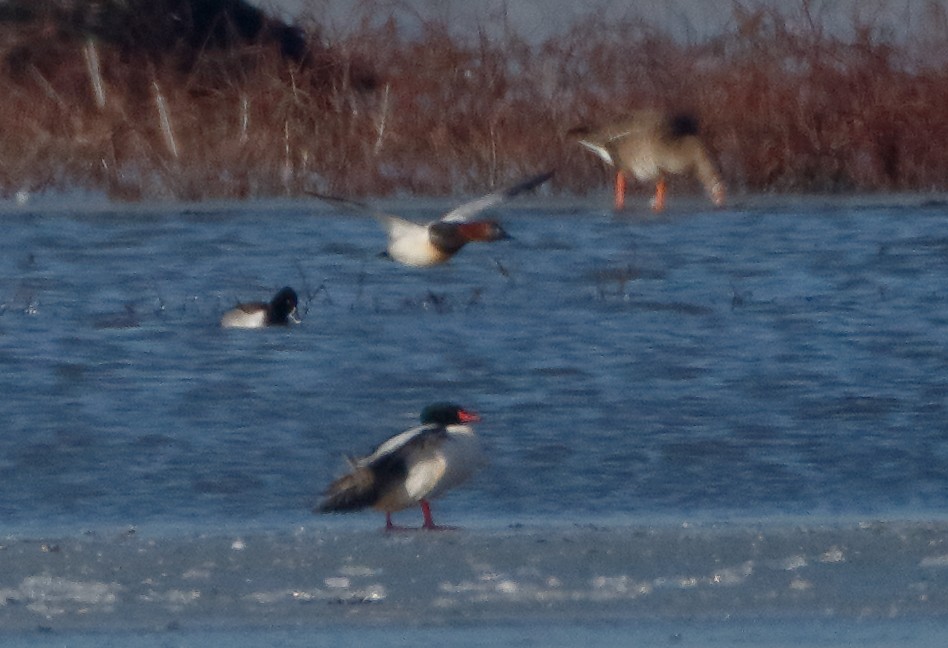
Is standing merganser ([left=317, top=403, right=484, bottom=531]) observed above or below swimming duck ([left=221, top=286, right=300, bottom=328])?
below

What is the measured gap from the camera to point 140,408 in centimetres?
750

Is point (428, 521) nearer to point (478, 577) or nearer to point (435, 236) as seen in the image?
point (478, 577)

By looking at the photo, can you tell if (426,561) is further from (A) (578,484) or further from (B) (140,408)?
(B) (140,408)

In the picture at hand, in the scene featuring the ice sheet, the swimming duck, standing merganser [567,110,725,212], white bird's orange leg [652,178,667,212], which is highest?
standing merganser [567,110,725,212]

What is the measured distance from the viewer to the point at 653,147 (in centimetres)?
1375

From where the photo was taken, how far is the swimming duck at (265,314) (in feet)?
30.1

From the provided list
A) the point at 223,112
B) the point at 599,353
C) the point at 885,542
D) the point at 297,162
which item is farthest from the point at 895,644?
the point at 223,112

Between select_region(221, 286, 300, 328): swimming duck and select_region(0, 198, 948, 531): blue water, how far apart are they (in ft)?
0.41

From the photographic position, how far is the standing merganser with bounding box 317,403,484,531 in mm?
5688

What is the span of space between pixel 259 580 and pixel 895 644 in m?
1.44

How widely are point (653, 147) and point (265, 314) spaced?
5.09 metres

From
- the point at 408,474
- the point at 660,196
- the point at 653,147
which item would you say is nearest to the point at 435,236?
the point at 653,147

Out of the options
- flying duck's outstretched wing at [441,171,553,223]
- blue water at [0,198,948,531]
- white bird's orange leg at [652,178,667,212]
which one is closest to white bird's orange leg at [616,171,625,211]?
white bird's orange leg at [652,178,667,212]

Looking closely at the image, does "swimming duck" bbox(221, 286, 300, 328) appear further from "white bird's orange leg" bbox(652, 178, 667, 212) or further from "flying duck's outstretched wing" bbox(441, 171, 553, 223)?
"white bird's orange leg" bbox(652, 178, 667, 212)
